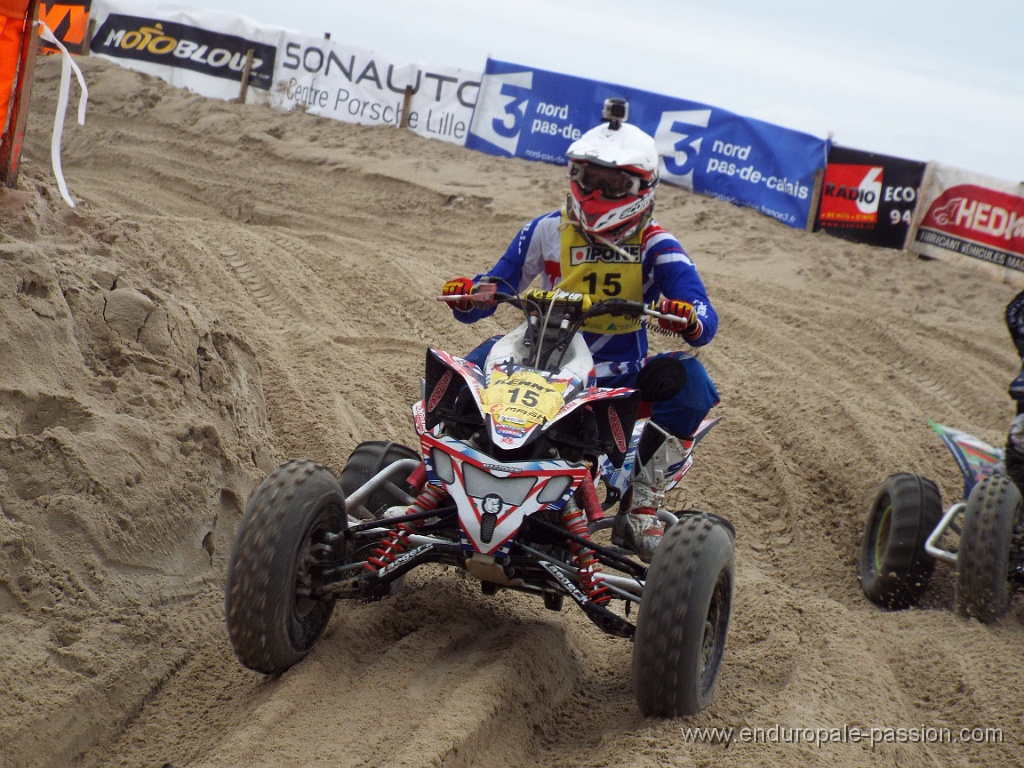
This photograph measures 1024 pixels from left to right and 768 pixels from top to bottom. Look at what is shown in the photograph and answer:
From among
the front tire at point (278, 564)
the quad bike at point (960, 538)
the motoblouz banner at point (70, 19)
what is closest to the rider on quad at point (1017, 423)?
the quad bike at point (960, 538)

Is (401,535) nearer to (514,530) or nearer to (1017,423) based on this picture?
(514,530)

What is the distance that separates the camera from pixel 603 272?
452 centimetres

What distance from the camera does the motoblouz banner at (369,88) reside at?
1484cm

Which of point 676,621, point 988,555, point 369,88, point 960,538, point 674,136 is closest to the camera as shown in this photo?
point 676,621

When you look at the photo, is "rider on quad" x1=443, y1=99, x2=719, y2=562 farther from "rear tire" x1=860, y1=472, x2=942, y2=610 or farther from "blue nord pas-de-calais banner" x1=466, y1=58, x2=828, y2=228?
"blue nord pas-de-calais banner" x1=466, y1=58, x2=828, y2=228

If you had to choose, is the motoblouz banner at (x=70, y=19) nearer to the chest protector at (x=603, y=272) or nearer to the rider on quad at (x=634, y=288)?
the rider on quad at (x=634, y=288)

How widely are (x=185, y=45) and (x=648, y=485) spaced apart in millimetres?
13245

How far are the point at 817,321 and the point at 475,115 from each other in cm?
677

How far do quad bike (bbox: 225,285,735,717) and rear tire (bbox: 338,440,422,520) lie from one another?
1.10ft

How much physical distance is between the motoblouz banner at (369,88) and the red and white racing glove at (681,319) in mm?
11111

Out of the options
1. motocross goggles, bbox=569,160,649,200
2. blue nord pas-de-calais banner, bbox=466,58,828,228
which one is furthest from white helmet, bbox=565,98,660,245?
blue nord pas-de-calais banner, bbox=466,58,828,228

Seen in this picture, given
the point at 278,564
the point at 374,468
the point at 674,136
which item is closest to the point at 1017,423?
the point at 374,468

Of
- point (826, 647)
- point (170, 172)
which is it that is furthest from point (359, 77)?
point (826, 647)

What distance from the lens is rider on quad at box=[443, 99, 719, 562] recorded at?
14.1 feet
